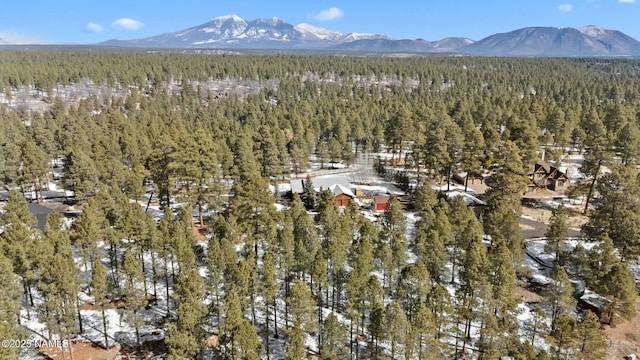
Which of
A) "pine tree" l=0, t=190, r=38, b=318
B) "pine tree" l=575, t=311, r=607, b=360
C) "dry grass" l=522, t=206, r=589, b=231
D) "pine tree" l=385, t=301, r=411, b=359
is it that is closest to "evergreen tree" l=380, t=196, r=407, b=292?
"pine tree" l=385, t=301, r=411, b=359

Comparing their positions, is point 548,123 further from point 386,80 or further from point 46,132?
point 386,80

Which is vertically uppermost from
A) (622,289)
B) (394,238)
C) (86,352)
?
(394,238)

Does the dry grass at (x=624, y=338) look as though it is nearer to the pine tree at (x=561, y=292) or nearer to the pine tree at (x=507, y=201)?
the pine tree at (x=561, y=292)

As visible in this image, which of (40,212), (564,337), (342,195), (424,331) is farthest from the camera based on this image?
(342,195)

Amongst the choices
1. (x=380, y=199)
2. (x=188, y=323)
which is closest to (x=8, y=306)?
(x=188, y=323)

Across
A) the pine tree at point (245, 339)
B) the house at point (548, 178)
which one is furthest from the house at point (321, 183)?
the pine tree at point (245, 339)

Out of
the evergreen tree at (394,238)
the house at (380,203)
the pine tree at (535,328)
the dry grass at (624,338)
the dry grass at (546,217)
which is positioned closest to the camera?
the dry grass at (624,338)

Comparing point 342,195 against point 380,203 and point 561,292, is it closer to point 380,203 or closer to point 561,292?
point 380,203

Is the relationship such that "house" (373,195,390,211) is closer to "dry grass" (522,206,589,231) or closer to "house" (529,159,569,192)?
"dry grass" (522,206,589,231)
